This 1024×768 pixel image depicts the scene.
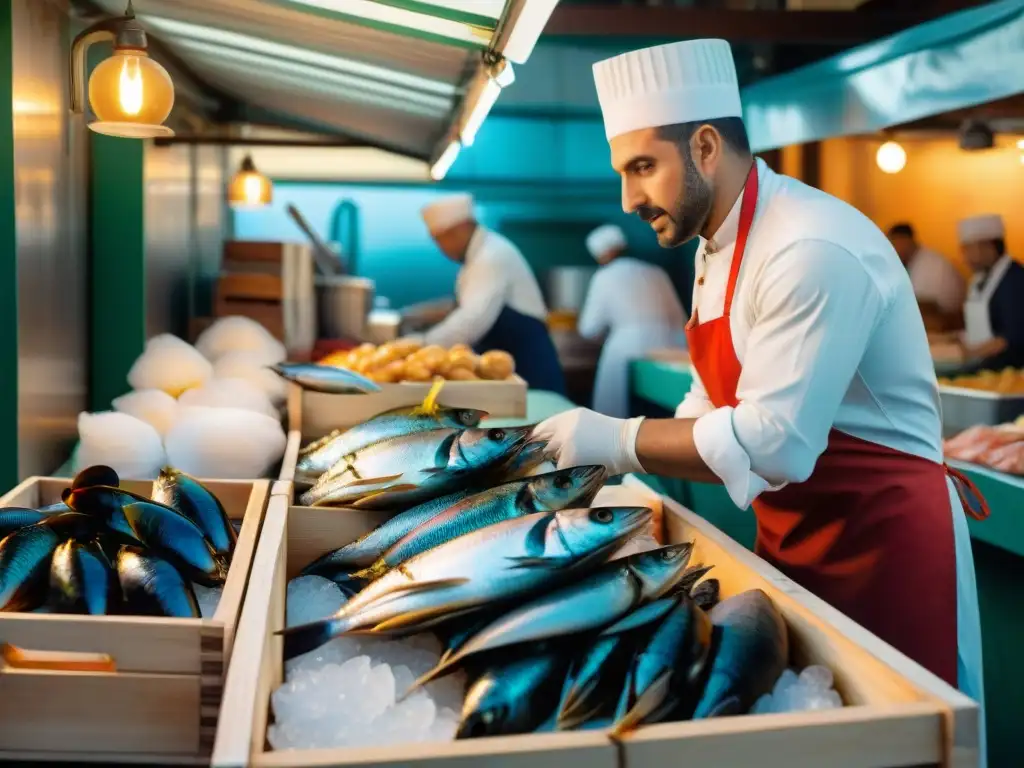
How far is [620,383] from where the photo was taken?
9211 mm

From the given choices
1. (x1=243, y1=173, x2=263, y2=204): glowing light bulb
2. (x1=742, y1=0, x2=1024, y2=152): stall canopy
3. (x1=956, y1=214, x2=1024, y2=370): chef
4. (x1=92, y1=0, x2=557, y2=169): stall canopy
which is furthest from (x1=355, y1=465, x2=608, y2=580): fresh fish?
(x1=956, y1=214, x2=1024, y2=370): chef

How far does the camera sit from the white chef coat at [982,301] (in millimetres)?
7625

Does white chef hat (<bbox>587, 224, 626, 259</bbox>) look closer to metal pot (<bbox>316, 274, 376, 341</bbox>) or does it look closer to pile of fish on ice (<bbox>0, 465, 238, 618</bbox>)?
metal pot (<bbox>316, 274, 376, 341</bbox>)

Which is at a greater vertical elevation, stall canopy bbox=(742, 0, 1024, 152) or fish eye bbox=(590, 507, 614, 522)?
stall canopy bbox=(742, 0, 1024, 152)

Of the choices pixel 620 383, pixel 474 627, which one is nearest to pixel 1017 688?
pixel 474 627

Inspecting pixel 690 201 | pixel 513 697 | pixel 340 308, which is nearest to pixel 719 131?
pixel 690 201

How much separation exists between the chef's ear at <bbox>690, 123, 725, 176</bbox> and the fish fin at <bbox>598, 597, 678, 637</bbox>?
1.13 m

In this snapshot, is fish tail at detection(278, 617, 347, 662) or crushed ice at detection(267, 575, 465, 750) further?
fish tail at detection(278, 617, 347, 662)

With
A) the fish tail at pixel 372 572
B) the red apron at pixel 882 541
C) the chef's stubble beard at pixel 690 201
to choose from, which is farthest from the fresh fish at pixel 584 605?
the chef's stubble beard at pixel 690 201

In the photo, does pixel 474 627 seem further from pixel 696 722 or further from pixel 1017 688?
pixel 1017 688

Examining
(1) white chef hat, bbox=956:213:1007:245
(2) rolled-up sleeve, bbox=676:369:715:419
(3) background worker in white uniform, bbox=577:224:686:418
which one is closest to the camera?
(2) rolled-up sleeve, bbox=676:369:715:419

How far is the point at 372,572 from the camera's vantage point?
1.78 m

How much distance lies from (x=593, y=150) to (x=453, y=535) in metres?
8.85

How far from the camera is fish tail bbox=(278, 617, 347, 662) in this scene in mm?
1452
